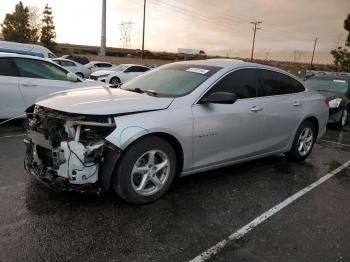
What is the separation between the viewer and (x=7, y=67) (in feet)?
24.9

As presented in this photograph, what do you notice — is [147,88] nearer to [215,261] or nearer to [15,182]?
[15,182]

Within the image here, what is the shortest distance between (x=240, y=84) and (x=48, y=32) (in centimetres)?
6088

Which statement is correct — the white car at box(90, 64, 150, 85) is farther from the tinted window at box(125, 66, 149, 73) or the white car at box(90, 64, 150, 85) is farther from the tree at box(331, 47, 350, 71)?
the tree at box(331, 47, 350, 71)

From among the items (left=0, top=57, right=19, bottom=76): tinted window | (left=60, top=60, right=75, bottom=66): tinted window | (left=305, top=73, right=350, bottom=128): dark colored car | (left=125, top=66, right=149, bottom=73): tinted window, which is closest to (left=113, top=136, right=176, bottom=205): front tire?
(left=0, top=57, right=19, bottom=76): tinted window

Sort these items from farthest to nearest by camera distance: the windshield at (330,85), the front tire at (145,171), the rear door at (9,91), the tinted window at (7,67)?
the windshield at (330,85) → the tinted window at (7,67) → the rear door at (9,91) → the front tire at (145,171)

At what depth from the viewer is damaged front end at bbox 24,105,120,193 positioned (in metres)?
3.76

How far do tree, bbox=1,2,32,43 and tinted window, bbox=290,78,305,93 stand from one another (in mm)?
56690

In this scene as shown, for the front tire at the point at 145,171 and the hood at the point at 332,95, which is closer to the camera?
the front tire at the point at 145,171

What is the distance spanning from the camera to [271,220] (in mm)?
4062

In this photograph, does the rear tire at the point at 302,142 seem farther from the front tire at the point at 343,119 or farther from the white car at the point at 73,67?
the white car at the point at 73,67

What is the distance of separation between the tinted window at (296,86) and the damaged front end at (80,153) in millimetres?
3560

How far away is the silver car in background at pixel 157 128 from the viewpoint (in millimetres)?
3801

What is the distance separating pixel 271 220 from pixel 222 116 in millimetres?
1396

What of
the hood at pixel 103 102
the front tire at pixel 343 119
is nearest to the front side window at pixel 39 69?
the hood at pixel 103 102
